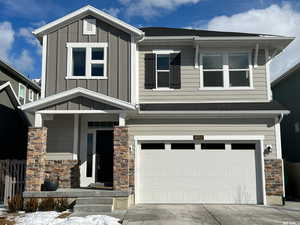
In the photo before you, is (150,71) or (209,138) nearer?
(209,138)

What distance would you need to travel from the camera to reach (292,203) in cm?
1158

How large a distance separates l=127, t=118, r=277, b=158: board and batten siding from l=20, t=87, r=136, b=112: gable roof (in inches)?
70.7

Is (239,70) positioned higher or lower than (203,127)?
higher

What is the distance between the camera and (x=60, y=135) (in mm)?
12250

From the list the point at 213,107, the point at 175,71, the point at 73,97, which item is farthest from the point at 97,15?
the point at 213,107

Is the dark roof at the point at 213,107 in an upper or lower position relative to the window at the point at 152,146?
upper

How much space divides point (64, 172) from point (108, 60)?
4566 millimetres

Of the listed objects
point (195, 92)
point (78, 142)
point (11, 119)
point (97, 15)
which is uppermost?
point (97, 15)

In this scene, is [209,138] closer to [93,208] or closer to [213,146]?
[213,146]

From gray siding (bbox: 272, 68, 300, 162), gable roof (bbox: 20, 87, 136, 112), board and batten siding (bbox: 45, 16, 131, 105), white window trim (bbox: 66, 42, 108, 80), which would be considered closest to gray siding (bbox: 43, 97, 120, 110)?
gable roof (bbox: 20, 87, 136, 112)

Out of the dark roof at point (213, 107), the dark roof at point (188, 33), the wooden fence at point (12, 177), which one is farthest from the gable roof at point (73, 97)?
the dark roof at point (188, 33)

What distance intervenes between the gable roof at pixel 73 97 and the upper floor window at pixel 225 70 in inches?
155

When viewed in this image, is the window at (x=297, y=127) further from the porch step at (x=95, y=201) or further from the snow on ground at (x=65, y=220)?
the snow on ground at (x=65, y=220)

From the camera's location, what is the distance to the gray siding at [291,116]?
51.2ft
